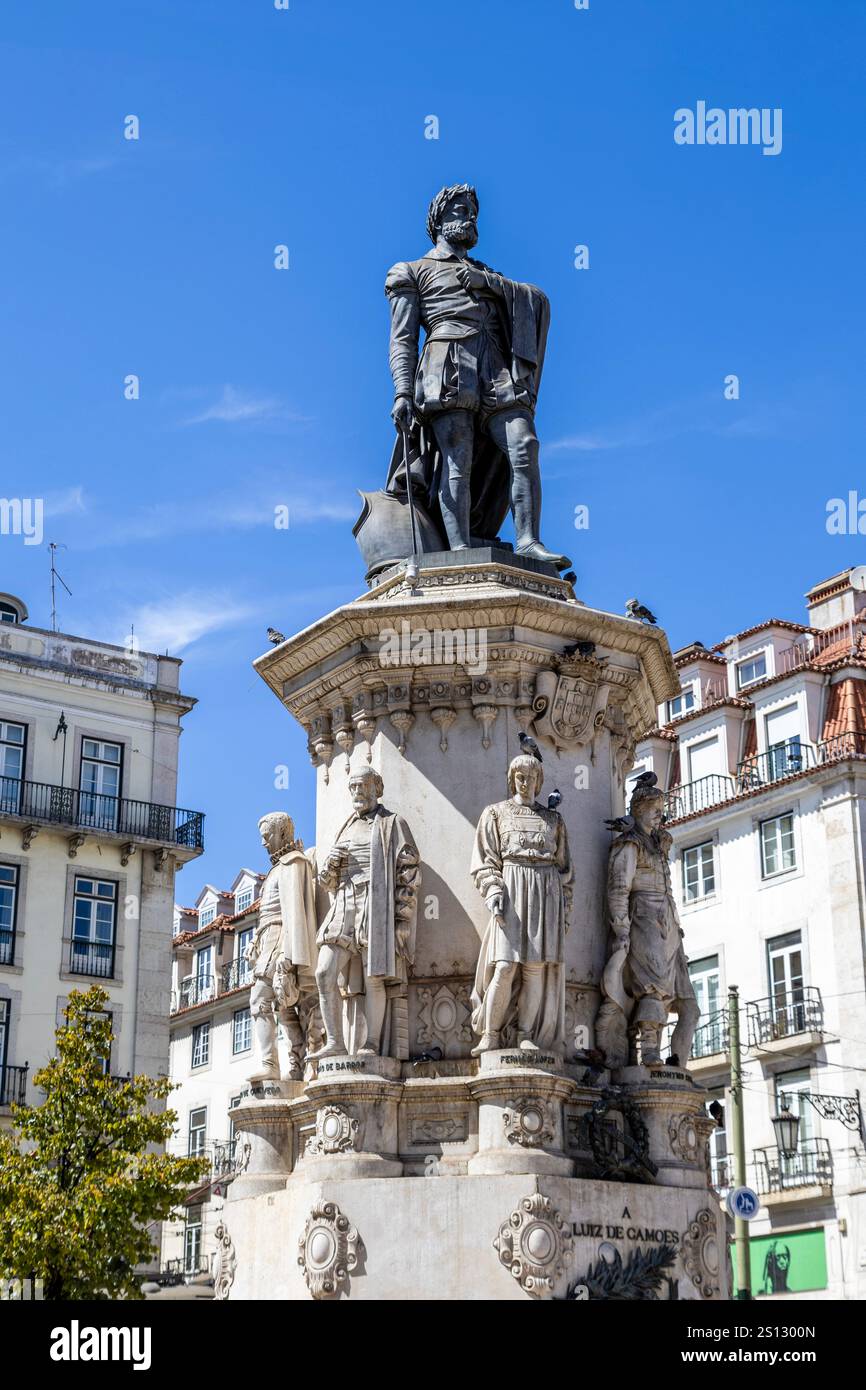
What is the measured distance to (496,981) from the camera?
12242 mm

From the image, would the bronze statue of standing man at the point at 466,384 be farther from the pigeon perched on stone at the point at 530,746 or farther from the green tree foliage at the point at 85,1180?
the green tree foliage at the point at 85,1180

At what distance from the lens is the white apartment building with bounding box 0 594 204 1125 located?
141ft

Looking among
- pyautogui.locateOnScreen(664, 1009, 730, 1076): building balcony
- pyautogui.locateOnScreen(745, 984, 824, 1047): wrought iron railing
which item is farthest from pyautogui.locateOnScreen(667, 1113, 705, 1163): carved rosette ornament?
pyautogui.locateOnScreen(664, 1009, 730, 1076): building balcony

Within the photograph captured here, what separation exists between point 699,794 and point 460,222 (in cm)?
3477

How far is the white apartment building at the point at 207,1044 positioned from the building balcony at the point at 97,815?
7.29m

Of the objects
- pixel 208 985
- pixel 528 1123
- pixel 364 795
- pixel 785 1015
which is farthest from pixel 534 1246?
pixel 208 985

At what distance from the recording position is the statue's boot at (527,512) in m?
14.6

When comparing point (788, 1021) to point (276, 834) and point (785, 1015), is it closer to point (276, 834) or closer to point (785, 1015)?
point (785, 1015)

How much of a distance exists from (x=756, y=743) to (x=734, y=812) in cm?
241

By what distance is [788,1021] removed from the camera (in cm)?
4256

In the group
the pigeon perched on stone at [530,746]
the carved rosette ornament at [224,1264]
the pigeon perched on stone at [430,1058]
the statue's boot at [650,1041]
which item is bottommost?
the carved rosette ornament at [224,1264]

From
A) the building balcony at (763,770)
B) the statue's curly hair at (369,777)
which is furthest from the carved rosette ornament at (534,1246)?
the building balcony at (763,770)
